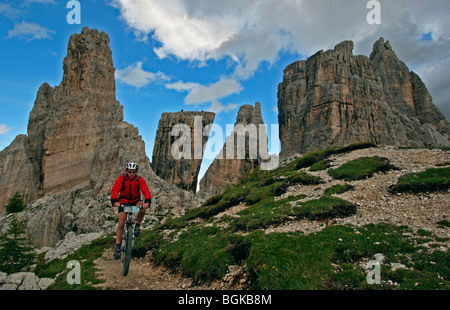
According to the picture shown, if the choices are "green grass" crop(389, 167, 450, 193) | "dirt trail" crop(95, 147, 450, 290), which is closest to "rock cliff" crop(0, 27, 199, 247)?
"dirt trail" crop(95, 147, 450, 290)

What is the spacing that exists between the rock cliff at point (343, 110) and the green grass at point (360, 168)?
3048cm

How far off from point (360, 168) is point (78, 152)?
51414 mm

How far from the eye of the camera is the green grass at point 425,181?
534 inches

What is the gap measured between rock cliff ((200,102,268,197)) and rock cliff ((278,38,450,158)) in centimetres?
1693

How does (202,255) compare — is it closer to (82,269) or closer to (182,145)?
(82,269)

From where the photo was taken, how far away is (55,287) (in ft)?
31.2

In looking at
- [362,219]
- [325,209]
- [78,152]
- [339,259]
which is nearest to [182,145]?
[78,152]

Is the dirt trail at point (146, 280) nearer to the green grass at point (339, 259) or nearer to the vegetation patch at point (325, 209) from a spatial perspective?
the green grass at point (339, 259)

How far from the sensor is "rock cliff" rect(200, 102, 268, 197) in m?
84.8

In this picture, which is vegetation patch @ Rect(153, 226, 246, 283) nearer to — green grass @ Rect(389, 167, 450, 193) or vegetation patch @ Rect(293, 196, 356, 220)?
vegetation patch @ Rect(293, 196, 356, 220)
